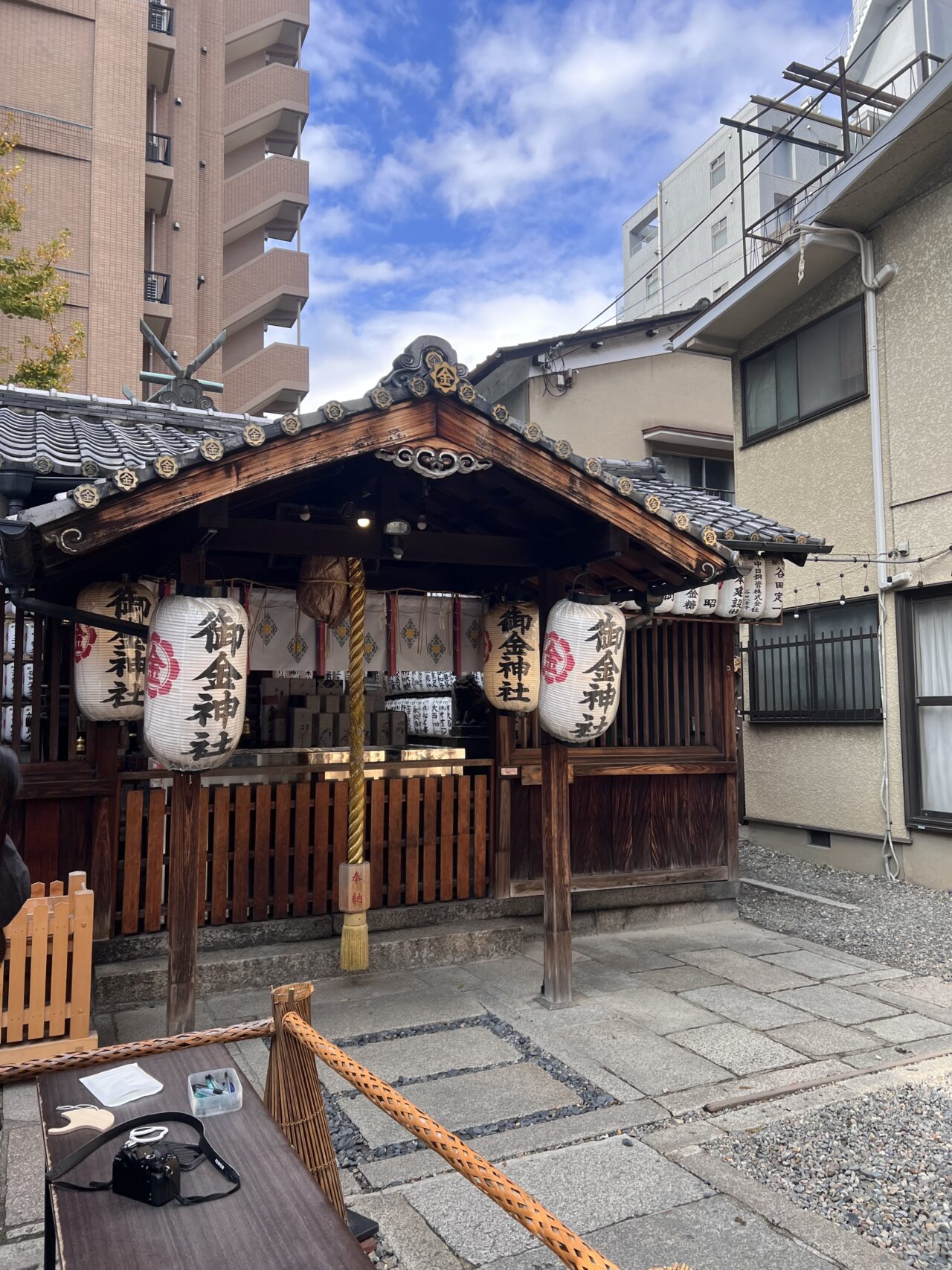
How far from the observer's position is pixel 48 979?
231 inches

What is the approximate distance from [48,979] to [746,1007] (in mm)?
5397

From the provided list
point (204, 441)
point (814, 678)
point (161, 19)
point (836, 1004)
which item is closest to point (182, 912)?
point (204, 441)

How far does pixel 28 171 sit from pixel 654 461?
20589mm

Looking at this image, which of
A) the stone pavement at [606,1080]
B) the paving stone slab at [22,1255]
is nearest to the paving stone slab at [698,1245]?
the stone pavement at [606,1080]

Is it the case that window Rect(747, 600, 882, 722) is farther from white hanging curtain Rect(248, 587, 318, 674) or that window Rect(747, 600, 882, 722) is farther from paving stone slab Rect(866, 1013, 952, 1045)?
white hanging curtain Rect(248, 587, 318, 674)

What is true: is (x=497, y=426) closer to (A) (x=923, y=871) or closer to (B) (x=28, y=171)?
(A) (x=923, y=871)

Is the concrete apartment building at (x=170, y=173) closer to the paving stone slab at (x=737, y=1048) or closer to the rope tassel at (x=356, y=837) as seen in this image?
the rope tassel at (x=356, y=837)

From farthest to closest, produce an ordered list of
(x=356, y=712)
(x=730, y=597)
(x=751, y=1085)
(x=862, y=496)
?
(x=862, y=496), (x=730, y=597), (x=356, y=712), (x=751, y=1085)

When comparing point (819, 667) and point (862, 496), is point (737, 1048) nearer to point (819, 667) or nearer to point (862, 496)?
point (819, 667)

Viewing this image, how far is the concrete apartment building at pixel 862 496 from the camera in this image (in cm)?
1167

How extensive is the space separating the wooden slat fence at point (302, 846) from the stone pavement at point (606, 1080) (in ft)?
2.71

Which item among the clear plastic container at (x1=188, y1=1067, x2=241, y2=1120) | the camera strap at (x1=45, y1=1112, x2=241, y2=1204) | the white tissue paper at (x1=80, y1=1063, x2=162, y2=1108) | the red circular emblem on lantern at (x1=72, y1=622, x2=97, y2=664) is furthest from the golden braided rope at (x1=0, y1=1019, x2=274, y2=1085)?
the red circular emblem on lantern at (x1=72, y1=622, x2=97, y2=664)

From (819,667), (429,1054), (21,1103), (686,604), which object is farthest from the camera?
(819,667)

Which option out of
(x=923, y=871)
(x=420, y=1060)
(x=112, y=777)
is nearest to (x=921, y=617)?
(x=923, y=871)
